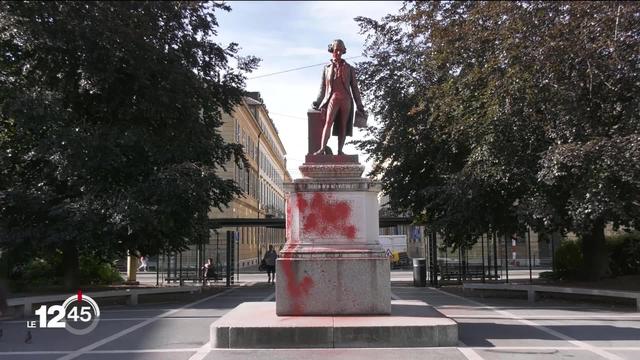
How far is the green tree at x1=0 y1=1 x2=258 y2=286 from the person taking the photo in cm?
1906

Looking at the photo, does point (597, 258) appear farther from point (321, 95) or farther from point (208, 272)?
point (208, 272)

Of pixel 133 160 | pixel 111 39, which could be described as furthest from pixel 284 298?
pixel 133 160

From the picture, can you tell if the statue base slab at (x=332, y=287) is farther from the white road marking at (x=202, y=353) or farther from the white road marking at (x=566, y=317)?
the white road marking at (x=566, y=317)

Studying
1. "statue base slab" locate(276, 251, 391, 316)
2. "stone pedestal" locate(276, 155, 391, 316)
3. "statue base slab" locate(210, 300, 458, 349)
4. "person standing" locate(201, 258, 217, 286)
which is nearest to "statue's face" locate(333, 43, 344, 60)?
"stone pedestal" locate(276, 155, 391, 316)

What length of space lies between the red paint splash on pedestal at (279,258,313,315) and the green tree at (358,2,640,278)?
5.27m

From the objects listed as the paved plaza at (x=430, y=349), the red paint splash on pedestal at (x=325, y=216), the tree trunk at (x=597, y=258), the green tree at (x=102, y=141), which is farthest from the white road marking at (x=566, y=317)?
the green tree at (x=102, y=141)

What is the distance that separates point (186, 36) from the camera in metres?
22.3

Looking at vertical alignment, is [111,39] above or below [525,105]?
above

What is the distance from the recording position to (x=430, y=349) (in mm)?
9305

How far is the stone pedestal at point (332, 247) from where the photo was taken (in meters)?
10.7

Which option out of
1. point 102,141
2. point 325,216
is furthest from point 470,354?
point 102,141

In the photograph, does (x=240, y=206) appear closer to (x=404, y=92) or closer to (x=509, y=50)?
(x=404, y=92)

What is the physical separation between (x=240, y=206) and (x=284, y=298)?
48.5 meters

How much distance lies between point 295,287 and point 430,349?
253 cm
